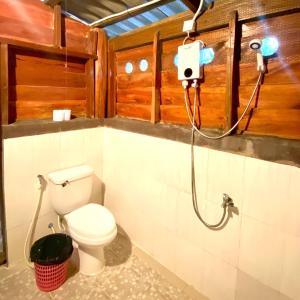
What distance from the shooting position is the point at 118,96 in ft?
7.89

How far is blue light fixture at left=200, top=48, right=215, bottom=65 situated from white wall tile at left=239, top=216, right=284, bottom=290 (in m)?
1.01

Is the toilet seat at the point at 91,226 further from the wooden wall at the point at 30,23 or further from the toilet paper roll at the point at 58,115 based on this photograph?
the wooden wall at the point at 30,23

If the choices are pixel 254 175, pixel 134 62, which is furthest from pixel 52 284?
pixel 134 62

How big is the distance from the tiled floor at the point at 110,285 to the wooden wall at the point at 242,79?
47.7 inches

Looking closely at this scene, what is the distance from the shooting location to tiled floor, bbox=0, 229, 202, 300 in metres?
1.75

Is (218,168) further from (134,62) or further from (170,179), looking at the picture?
(134,62)

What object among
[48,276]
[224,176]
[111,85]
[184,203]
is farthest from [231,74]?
[48,276]

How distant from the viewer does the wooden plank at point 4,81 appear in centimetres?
177

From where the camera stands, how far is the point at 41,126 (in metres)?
1.97

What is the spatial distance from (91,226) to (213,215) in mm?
880

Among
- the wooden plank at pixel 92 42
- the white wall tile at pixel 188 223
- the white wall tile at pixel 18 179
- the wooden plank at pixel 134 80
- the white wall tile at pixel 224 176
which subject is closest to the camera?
the white wall tile at pixel 224 176

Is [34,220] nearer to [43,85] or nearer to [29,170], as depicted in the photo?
[29,170]

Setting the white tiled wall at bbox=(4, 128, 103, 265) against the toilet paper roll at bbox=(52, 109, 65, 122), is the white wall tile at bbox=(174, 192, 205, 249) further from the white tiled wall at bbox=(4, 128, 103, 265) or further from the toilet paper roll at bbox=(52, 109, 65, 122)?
the toilet paper roll at bbox=(52, 109, 65, 122)

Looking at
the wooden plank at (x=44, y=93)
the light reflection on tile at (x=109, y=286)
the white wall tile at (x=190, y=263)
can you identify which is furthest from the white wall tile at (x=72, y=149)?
the white wall tile at (x=190, y=263)
